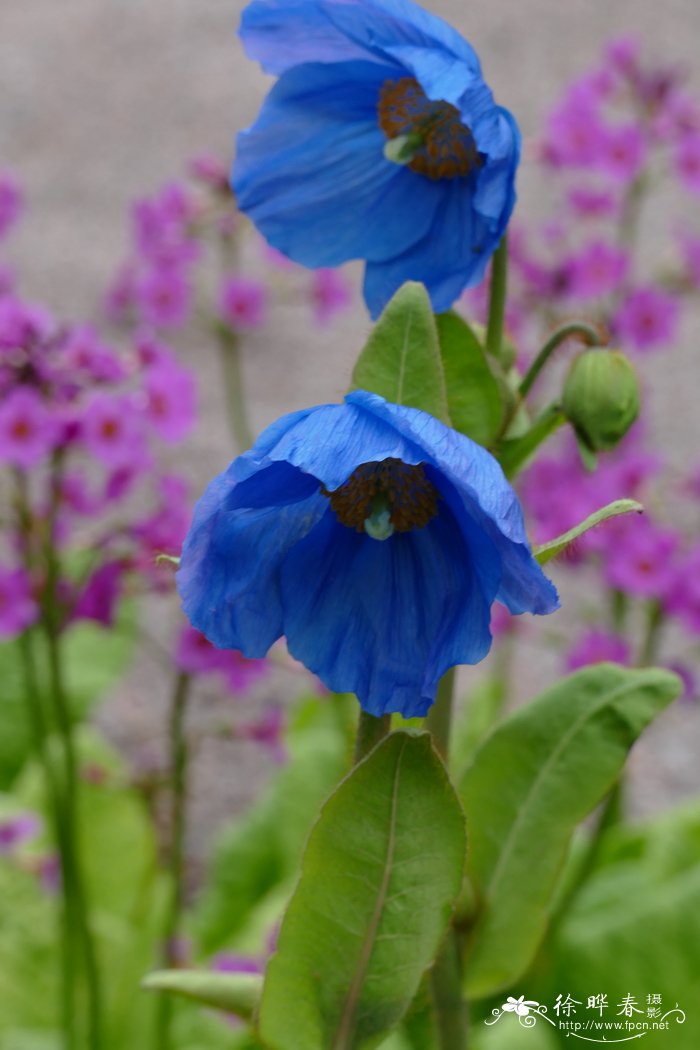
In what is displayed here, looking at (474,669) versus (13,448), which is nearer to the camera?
(13,448)

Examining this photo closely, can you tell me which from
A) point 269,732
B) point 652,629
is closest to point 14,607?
point 269,732

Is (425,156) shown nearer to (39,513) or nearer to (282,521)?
(282,521)

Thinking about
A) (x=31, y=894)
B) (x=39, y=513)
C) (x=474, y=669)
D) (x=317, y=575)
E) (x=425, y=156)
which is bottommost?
(x=317, y=575)

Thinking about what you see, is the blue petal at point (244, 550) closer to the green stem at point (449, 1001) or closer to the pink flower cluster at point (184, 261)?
the green stem at point (449, 1001)

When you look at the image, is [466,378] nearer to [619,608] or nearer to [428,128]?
[428,128]

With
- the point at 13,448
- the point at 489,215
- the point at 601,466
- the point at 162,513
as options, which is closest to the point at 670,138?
the point at 601,466

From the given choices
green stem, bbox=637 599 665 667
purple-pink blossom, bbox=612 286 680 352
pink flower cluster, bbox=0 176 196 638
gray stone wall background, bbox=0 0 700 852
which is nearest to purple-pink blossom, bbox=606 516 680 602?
green stem, bbox=637 599 665 667
